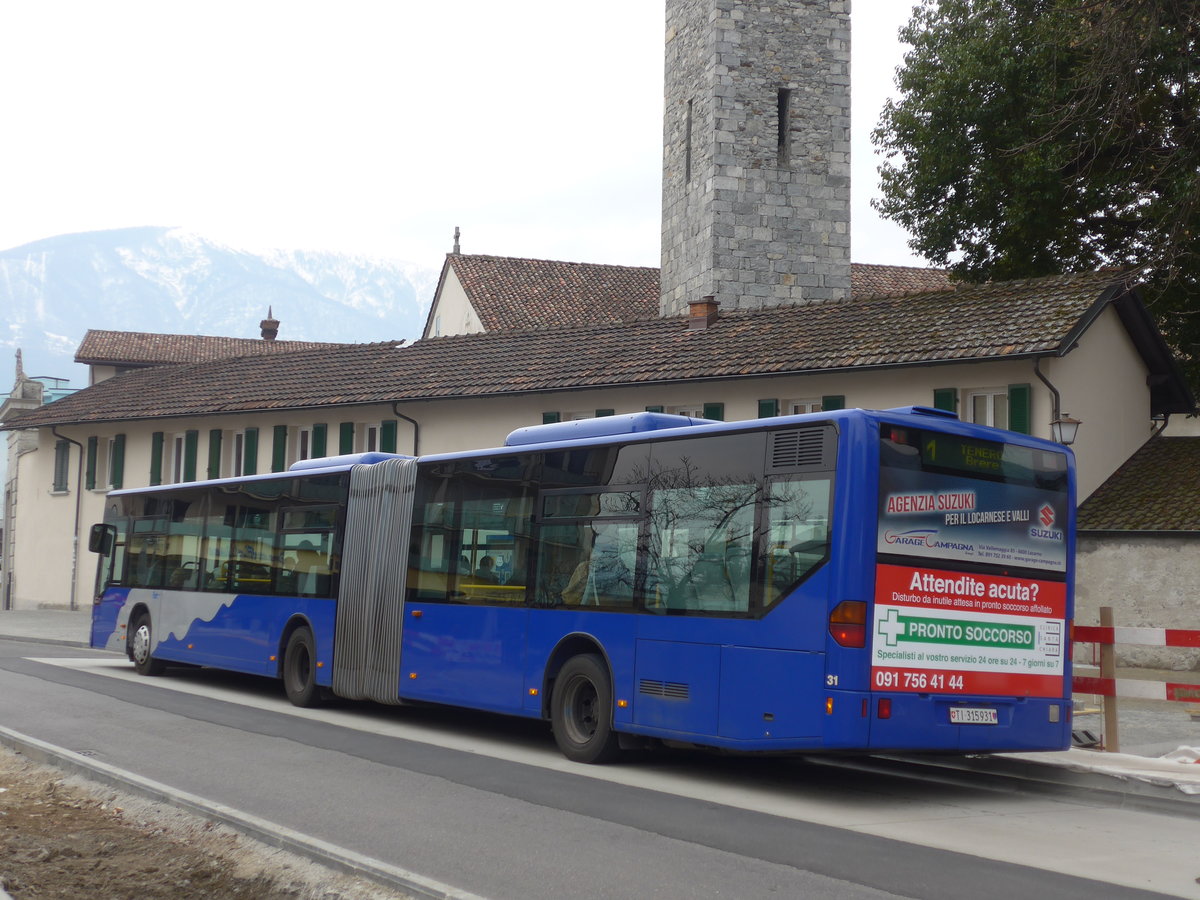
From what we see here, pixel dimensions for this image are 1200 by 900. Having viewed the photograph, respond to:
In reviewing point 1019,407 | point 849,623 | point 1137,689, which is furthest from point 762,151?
point 849,623

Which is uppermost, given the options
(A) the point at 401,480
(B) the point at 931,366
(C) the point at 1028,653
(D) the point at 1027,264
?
(D) the point at 1027,264

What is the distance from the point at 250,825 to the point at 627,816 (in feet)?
7.97

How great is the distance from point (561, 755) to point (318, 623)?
495 cm

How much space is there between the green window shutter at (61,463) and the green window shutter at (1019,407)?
30565 mm

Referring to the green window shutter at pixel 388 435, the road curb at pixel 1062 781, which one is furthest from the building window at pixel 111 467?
the road curb at pixel 1062 781

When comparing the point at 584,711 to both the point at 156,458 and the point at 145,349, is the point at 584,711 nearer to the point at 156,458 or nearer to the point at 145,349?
the point at 156,458

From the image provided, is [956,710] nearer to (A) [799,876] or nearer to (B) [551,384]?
(A) [799,876]

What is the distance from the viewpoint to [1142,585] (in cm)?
2398

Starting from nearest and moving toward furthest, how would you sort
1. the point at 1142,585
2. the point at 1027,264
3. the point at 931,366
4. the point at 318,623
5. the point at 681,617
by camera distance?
the point at 681,617
the point at 318,623
the point at 1142,585
the point at 931,366
the point at 1027,264

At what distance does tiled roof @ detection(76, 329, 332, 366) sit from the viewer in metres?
64.0

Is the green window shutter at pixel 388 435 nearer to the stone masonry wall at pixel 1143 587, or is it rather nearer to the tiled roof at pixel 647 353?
the tiled roof at pixel 647 353

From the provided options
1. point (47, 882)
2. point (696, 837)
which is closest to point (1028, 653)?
point (696, 837)

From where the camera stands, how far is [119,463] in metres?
43.1

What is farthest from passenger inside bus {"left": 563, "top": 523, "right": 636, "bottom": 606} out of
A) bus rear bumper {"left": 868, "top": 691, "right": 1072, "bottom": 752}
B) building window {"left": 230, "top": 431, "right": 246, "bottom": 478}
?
Result: building window {"left": 230, "top": 431, "right": 246, "bottom": 478}
